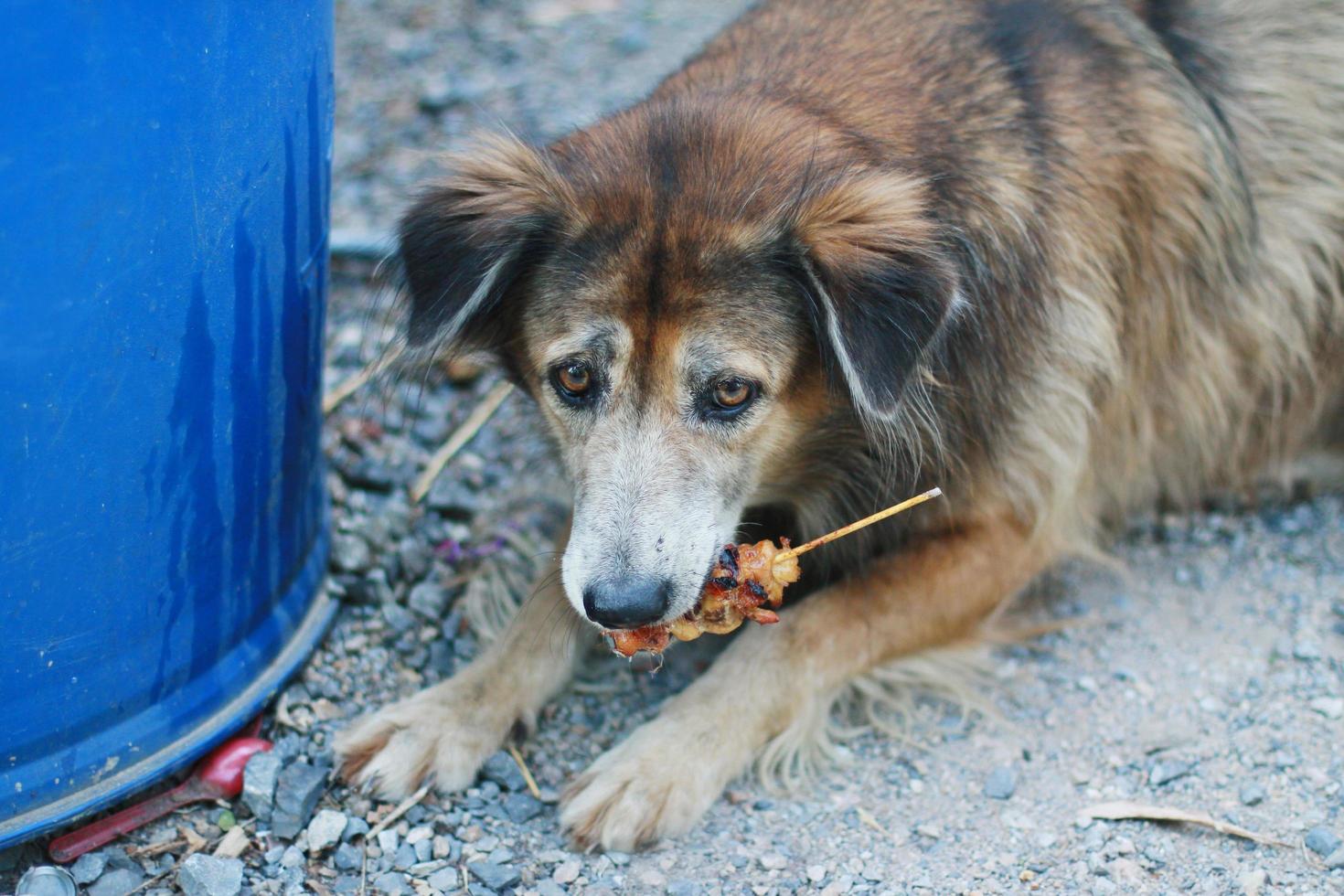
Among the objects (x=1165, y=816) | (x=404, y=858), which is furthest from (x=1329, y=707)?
(x=404, y=858)

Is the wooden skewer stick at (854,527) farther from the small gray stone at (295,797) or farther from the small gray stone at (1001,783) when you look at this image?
the small gray stone at (295,797)

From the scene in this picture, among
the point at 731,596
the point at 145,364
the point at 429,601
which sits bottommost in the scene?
the point at 429,601

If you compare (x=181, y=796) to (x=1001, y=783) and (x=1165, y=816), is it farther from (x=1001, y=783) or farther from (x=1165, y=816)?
(x=1165, y=816)

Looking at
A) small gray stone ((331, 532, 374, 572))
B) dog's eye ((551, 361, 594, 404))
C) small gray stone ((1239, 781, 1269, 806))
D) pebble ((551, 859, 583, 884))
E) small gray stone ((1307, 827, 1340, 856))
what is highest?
dog's eye ((551, 361, 594, 404))

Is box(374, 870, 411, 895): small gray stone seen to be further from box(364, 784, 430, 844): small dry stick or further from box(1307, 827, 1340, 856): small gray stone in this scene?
box(1307, 827, 1340, 856): small gray stone

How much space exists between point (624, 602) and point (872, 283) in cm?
79

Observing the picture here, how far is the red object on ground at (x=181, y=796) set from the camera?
2658 millimetres

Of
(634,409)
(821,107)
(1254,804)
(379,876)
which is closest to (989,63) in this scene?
(821,107)

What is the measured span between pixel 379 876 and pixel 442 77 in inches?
165

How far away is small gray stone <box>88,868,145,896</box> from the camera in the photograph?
8.45 ft

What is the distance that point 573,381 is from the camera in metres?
2.80

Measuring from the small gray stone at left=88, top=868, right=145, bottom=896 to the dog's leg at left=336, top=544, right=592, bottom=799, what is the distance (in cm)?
46

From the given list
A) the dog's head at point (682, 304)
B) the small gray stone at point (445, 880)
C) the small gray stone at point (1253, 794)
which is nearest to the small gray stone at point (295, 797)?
the small gray stone at point (445, 880)

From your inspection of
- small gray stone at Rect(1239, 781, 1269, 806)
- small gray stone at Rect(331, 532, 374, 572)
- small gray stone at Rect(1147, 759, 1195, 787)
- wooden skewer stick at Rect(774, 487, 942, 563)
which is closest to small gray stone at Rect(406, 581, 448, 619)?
small gray stone at Rect(331, 532, 374, 572)
